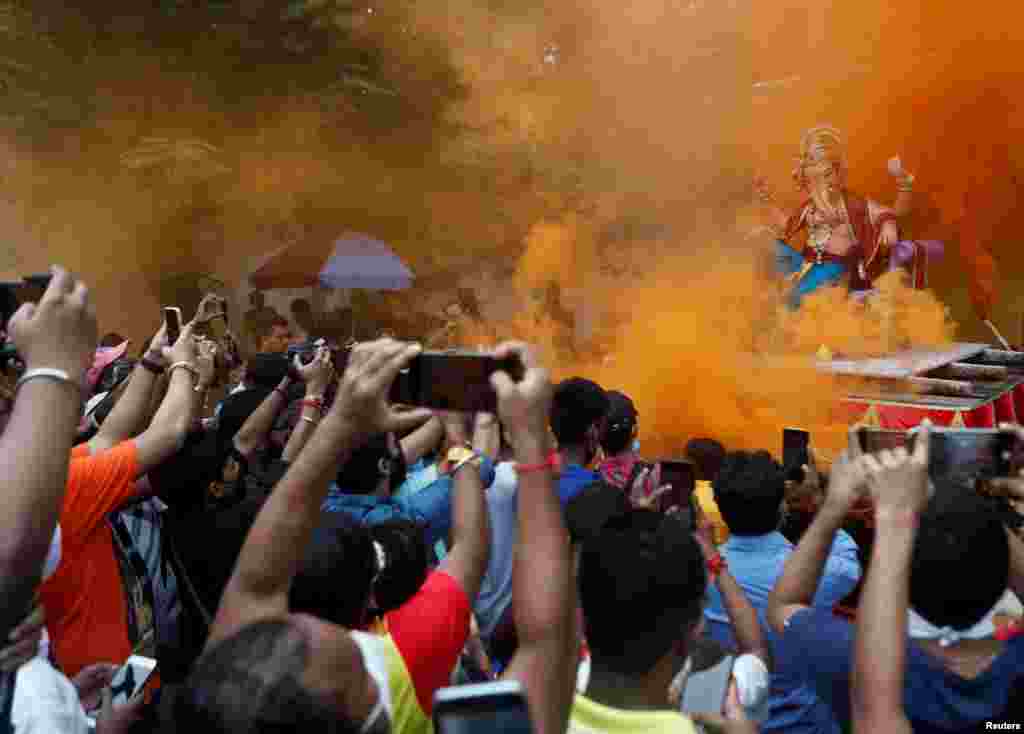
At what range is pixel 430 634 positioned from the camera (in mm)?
1740

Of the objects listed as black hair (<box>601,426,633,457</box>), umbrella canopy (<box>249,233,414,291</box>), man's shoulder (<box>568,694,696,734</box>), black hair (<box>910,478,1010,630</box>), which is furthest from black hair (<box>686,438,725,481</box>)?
umbrella canopy (<box>249,233,414,291</box>)

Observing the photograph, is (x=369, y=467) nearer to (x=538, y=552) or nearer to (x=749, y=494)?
(x=749, y=494)

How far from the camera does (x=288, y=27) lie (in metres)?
12.7

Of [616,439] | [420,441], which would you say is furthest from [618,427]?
[420,441]

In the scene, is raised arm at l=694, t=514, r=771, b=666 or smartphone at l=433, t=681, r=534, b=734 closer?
smartphone at l=433, t=681, r=534, b=734

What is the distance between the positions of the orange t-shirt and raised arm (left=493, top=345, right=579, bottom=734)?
4.31ft

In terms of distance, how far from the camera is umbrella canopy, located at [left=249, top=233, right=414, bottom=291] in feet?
38.9

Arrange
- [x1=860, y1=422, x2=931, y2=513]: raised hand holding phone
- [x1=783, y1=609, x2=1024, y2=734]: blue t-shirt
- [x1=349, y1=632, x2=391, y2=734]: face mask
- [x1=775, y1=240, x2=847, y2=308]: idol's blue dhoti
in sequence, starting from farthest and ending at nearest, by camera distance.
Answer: [x1=775, y1=240, x2=847, y2=308]: idol's blue dhoti
[x1=783, y1=609, x2=1024, y2=734]: blue t-shirt
[x1=860, y1=422, x2=931, y2=513]: raised hand holding phone
[x1=349, y1=632, x2=391, y2=734]: face mask

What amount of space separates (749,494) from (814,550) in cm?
87

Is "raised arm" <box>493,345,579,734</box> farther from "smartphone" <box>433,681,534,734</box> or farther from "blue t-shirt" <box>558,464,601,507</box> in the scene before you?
"blue t-shirt" <box>558,464,601,507</box>

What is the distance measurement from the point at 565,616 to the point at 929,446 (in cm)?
85

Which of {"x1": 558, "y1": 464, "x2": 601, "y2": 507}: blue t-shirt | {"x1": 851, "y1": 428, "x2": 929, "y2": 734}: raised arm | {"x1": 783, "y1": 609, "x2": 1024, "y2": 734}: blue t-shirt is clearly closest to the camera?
{"x1": 851, "y1": 428, "x2": 929, "y2": 734}: raised arm

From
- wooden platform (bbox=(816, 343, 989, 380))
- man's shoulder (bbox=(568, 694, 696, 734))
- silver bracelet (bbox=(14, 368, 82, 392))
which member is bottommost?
wooden platform (bbox=(816, 343, 989, 380))

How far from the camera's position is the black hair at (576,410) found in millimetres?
3527
